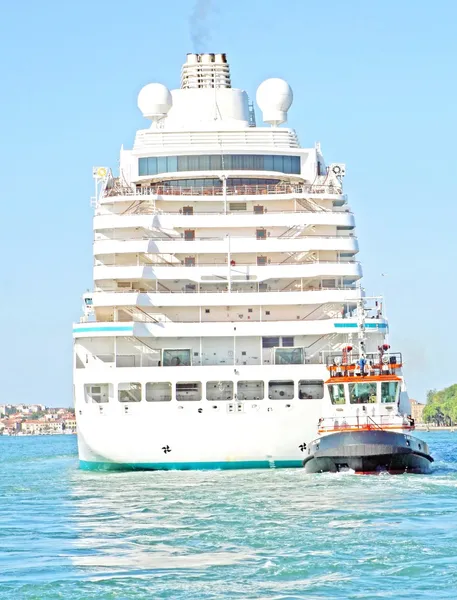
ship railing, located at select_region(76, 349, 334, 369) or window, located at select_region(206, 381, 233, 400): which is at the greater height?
ship railing, located at select_region(76, 349, 334, 369)

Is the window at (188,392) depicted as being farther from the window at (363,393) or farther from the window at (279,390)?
the window at (363,393)

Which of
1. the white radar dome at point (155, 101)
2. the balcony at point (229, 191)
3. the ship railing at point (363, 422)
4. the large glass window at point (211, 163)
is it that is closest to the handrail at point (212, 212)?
the balcony at point (229, 191)

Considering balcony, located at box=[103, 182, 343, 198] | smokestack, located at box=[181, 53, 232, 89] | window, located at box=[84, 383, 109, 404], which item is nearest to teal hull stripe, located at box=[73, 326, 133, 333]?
window, located at box=[84, 383, 109, 404]

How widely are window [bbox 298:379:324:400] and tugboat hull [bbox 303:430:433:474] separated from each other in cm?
470

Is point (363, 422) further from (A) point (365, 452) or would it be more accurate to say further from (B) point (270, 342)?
(B) point (270, 342)

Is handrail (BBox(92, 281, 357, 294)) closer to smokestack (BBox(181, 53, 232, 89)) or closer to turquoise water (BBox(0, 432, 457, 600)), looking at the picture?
turquoise water (BBox(0, 432, 457, 600))

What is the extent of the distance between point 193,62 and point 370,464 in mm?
29571

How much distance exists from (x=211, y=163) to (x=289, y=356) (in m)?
10.8

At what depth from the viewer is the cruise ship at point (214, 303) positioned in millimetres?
54406

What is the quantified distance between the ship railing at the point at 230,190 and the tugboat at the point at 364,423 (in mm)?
8195

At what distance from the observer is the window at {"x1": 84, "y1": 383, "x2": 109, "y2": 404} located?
184 ft

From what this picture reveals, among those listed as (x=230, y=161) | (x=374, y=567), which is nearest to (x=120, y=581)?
(x=374, y=567)

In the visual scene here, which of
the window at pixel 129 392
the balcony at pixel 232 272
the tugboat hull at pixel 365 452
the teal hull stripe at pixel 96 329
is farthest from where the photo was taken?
the balcony at pixel 232 272

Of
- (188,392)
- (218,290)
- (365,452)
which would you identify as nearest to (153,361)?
(188,392)
